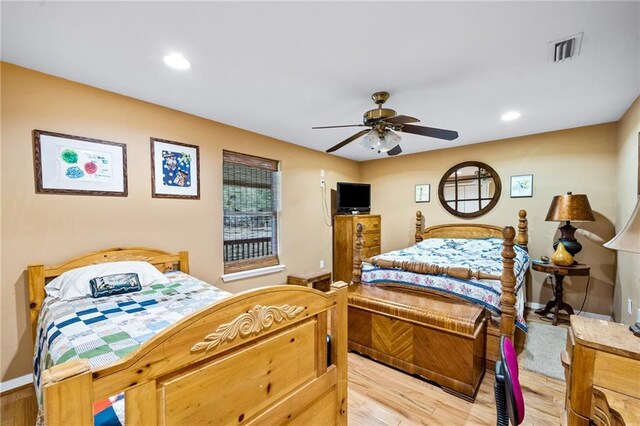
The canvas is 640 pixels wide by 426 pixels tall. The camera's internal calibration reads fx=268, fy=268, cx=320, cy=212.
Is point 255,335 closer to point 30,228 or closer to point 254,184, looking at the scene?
point 30,228

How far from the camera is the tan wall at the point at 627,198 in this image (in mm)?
2471

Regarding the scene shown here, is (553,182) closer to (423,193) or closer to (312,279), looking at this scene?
(423,193)

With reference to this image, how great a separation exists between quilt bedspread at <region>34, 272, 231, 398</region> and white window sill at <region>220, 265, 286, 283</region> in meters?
1.03

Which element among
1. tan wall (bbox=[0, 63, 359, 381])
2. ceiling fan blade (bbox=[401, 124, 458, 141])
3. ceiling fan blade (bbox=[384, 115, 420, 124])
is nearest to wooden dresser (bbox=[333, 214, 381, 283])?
tan wall (bbox=[0, 63, 359, 381])

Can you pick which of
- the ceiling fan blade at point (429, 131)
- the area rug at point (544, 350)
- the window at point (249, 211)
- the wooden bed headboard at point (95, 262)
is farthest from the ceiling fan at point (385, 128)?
the wooden bed headboard at point (95, 262)

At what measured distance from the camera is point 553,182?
362 cm

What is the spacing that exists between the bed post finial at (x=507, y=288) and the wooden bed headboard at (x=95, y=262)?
299 cm

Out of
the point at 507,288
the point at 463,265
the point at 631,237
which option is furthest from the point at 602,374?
the point at 463,265

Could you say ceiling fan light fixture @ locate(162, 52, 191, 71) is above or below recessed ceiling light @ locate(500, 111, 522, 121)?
above

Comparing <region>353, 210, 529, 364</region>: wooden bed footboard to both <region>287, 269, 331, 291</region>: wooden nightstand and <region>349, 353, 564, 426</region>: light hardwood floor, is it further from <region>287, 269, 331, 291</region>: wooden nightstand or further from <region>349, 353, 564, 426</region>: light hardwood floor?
<region>287, 269, 331, 291</region>: wooden nightstand

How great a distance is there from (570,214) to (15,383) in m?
5.44

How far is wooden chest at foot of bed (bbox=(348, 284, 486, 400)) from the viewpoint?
1990mm

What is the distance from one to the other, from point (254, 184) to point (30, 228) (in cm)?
221

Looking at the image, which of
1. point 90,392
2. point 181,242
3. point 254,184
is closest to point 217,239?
point 181,242
